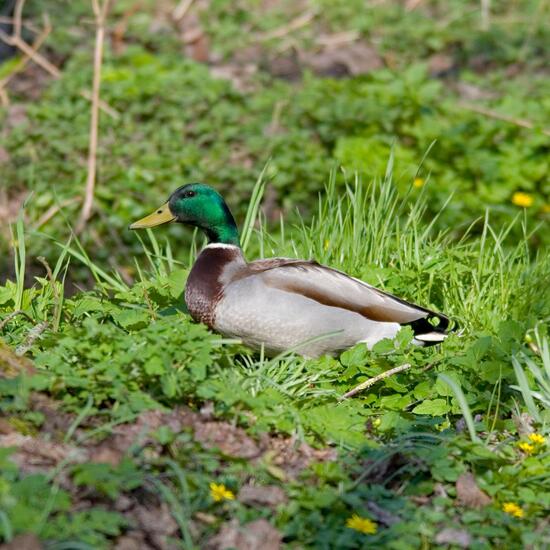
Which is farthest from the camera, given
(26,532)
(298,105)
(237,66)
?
(237,66)

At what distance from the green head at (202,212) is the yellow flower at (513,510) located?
5.83 ft

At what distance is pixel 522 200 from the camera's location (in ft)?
23.8

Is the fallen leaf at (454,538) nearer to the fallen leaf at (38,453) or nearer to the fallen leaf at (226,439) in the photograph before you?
the fallen leaf at (226,439)

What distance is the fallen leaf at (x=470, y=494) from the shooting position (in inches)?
130

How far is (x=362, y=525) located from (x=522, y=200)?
4.54m

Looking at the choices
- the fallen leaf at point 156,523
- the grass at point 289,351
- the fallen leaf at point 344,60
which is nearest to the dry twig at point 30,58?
the grass at point 289,351

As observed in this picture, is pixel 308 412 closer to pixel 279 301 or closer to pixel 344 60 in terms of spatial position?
pixel 279 301

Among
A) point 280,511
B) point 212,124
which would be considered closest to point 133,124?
point 212,124

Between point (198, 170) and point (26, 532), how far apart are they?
4.91 m

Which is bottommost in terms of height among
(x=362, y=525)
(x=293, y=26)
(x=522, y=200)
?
(x=522, y=200)

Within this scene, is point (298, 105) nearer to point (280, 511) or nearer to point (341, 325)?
point (341, 325)

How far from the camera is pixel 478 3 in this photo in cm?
1024

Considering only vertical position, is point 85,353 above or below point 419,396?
above

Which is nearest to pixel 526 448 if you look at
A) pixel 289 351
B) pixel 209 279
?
pixel 289 351
